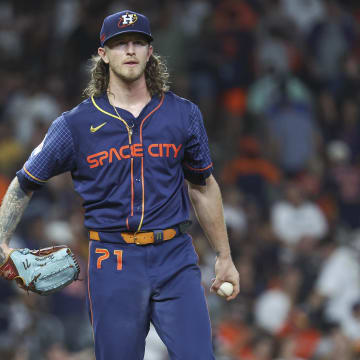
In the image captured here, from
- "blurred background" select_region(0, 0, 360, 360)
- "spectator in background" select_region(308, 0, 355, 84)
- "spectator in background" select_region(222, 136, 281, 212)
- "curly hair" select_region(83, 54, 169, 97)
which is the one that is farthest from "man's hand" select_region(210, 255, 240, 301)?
"spectator in background" select_region(308, 0, 355, 84)

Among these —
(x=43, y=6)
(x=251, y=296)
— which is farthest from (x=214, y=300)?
(x=43, y=6)

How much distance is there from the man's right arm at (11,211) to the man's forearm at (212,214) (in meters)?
0.95

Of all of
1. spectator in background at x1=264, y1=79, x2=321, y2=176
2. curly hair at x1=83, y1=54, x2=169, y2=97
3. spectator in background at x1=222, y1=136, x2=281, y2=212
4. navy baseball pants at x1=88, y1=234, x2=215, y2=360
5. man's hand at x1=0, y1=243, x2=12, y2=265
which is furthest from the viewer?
spectator in background at x1=264, y1=79, x2=321, y2=176

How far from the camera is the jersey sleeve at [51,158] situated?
4.61 meters

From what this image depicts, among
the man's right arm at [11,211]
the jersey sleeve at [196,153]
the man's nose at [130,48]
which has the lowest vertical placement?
the man's right arm at [11,211]

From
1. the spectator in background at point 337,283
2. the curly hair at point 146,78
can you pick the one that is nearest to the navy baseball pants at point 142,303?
the curly hair at point 146,78

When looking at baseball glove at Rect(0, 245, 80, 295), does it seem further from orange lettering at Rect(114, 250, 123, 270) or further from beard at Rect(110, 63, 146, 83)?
beard at Rect(110, 63, 146, 83)

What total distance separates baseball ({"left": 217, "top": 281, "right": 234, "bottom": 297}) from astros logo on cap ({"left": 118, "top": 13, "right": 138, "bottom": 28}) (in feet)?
4.89

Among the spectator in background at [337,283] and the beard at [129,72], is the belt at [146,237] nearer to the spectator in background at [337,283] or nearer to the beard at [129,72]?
the beard at [129,72]

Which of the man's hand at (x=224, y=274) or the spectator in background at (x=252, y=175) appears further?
the spectator in background at (x=252, y=175)

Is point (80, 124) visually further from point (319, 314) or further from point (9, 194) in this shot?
point (319, 314)

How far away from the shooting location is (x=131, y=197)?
4.57 metres

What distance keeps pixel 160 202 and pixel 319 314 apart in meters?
5.35

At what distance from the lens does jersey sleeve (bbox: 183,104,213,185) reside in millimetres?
4715
